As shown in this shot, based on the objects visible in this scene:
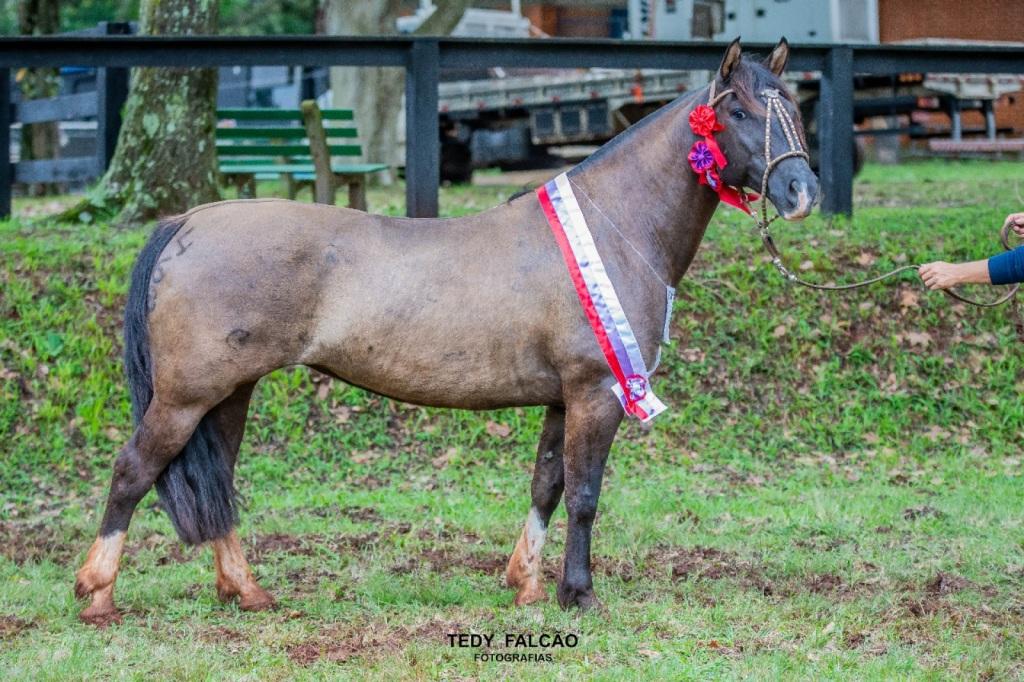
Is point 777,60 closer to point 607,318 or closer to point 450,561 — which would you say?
point 607,318

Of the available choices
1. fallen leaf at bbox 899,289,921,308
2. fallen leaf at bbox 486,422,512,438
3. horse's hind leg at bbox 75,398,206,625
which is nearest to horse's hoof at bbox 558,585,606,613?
horse's hind leg at bbox 75,398,206,625

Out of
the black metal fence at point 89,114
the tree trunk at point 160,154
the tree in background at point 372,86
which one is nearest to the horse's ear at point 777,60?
the tree trunk at point 160,154

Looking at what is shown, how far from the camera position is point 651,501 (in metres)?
6.79

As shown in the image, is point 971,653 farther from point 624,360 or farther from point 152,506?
point 152,506

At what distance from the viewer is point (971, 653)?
14.8ft

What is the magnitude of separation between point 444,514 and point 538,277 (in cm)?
213

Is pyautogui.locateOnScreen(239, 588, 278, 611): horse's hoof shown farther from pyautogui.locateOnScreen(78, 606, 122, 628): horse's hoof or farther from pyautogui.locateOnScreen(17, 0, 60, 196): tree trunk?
pyautogui.locateOnScreen(17, 0, 60, 196): tree trunk

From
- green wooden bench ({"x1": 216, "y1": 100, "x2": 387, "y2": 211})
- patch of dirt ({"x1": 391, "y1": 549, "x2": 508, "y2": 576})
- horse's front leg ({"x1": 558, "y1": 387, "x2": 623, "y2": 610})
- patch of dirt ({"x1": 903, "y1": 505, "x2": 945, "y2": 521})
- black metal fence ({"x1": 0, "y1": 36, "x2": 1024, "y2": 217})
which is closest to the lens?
horse's front leg ({"x1": 558, "y1": 387, "x2": 623, "y2": 610})

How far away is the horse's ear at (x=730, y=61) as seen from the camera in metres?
4.85

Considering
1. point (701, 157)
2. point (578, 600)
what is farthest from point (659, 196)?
point (578, 600)

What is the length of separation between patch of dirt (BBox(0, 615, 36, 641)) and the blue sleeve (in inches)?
160

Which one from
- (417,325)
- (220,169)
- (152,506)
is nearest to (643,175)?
(417,325)

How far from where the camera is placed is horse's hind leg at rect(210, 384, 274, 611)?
16.8 ft

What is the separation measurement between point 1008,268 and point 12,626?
4179 millimetres
